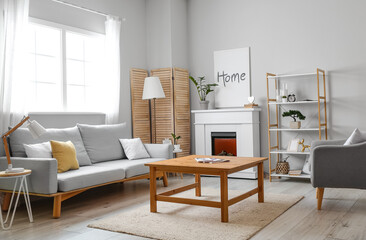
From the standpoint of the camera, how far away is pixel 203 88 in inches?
261

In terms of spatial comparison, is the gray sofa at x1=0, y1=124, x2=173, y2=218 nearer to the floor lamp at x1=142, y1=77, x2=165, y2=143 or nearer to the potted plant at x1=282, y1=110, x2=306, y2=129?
the floor lamp at x1=142, y1=77, x2=165, y2=143

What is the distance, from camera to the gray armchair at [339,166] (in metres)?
3.69

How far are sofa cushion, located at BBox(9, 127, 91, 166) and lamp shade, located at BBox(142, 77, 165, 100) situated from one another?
146cm

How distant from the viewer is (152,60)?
672 cm

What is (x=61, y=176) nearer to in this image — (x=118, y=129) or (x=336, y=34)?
(x=118, y=129)

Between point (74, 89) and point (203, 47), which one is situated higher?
point (203, 47)

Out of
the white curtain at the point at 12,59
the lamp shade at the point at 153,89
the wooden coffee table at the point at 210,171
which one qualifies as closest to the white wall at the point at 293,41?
the lamp shade at the point at 153,89

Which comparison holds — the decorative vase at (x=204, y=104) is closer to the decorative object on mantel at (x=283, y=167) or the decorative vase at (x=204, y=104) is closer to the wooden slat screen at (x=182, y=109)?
the wooden slat screen at (x=182, y=109)

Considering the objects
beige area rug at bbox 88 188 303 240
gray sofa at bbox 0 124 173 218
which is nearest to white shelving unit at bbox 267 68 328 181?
beige area rug at bbox 88 188 303 240

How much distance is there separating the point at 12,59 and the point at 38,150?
1117mm

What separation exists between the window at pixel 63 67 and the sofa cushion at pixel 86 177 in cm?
123

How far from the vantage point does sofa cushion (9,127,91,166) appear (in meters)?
4.22

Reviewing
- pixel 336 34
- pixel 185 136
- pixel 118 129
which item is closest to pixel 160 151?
pixel 118 129

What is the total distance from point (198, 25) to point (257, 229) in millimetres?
4415
